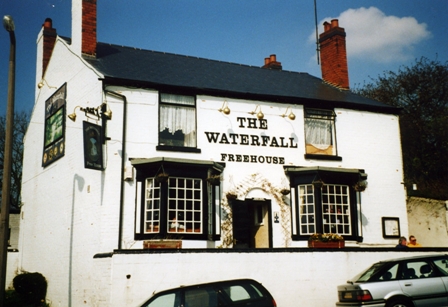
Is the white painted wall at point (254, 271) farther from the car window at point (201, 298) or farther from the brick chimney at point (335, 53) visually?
the brick chimney at point (335, 53)

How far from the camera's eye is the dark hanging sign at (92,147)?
16.1 m

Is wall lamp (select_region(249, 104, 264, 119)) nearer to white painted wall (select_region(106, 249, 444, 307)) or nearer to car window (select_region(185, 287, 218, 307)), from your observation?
white painted wall (select_region(106, 249, 444, 307))

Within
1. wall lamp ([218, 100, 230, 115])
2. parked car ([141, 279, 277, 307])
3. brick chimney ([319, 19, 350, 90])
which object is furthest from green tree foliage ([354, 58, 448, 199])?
parked car ([141, 279, 277, 307])

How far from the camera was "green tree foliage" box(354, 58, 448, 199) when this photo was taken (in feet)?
114

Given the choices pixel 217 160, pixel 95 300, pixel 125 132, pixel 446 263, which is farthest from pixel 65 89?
pixel 446 263

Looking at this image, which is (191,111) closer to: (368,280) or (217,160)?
(217,160)

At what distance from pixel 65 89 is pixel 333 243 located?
11.5 meters

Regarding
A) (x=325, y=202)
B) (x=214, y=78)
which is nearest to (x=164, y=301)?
(x=325, y=202)

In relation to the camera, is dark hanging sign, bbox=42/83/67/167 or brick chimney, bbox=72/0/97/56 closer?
brick chimney, bbox=72/0/97/56

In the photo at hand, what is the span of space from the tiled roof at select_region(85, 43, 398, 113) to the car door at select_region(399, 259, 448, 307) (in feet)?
30.8

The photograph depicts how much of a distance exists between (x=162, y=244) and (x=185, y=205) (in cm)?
159

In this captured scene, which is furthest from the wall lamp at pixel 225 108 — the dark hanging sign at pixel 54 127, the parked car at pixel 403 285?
the parked car at pixel 403 285

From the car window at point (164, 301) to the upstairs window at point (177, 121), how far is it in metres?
8.44

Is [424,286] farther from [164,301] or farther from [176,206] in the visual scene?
[176,206]
